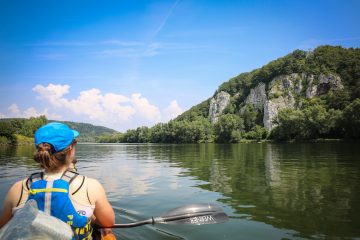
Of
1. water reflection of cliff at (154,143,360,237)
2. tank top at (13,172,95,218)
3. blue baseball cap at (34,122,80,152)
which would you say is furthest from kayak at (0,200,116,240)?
water reflection of cliff at (154,143,360,237)

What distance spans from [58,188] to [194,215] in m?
4.26

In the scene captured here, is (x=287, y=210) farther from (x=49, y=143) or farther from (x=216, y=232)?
(x=49, y=143)

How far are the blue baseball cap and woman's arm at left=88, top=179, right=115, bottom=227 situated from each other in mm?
676

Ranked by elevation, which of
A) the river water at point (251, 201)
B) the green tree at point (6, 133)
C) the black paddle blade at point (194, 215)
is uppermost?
the green tree at point (6, 133)

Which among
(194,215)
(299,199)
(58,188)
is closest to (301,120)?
(299,199)

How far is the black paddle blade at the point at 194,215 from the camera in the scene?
7.45 meters

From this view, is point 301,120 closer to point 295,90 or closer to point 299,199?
point 295,90

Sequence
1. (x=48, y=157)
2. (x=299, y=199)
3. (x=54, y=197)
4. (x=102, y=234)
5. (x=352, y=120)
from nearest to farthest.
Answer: (x=54, y=197) < (x=48, y=157) < (x=102, y=234) < (x=299, y=199) < (x=352, y=120)

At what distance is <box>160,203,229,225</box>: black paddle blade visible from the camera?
7453mm

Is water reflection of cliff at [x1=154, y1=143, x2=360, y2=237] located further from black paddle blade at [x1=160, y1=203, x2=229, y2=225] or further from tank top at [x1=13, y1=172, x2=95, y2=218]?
tank top at [x1=13, y1=172, x2=95, y2=218]

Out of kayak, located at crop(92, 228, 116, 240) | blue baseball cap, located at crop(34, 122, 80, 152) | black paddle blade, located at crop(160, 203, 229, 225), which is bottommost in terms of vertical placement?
black paddle blade, located at crop(160, 203, 229, 225)

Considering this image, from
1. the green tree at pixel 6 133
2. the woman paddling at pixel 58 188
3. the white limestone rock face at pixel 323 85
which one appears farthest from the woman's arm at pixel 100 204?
the white limestone rock face at pixel 323 85

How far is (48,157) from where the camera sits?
13.8ft

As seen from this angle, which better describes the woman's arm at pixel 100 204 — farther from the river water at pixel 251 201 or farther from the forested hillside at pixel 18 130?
the forested hillside at pixel 18 130
